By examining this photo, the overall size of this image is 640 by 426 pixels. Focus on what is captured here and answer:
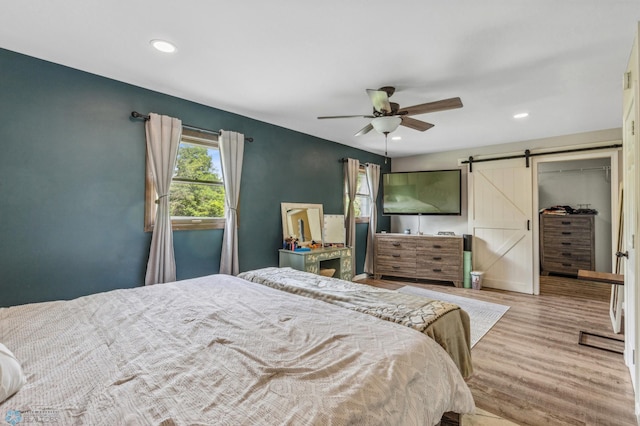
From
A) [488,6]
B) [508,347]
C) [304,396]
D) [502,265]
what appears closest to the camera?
[304,396]

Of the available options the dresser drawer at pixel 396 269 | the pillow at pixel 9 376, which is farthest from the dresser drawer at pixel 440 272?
the pillow at pixel 9 376

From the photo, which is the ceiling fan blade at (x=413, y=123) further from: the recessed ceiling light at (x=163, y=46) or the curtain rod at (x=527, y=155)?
the curtain rod at (x=527, y=155)

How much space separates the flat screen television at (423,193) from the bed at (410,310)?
150 inches

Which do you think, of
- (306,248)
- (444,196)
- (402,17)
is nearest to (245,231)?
(306,248)

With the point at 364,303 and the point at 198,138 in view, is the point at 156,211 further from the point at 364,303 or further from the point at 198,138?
the point at 364,303

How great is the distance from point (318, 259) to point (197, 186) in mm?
1714

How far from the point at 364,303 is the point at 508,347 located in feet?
6.20

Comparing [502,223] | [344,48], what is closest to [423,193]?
[502,223]

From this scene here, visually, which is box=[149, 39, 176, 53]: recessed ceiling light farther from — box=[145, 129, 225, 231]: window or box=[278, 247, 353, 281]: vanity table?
box=[278, 247, 353, 281]: vanity table

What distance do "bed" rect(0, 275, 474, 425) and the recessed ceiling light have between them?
1744mm

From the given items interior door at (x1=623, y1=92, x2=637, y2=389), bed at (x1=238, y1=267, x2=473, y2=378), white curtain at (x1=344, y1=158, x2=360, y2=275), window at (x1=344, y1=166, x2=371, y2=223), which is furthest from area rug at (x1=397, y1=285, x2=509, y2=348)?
window at (x1=344, y1=166, x2=371, y2=223)

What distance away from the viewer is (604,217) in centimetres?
575

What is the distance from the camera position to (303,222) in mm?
4367

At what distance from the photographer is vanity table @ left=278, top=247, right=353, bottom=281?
12.5ft
